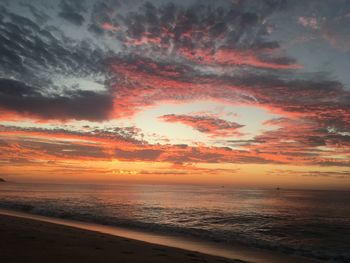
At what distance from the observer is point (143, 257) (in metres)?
13.0

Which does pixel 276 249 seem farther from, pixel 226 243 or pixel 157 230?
pixel 157 230

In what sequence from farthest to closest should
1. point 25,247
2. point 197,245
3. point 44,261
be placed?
point 197,245 < point 25,247 < point 44,261

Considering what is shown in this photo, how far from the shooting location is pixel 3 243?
13117 millimetres

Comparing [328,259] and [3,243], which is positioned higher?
[3,243]

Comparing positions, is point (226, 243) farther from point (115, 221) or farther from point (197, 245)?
point (115, 221)

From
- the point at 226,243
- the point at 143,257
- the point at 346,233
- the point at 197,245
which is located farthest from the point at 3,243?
the point at 346,233

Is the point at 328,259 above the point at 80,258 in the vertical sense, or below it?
below

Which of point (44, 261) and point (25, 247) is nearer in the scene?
point (44, 261)

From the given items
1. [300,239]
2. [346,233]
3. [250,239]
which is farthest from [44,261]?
[346,233]

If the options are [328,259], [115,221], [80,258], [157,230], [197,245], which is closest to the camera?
[80,258]

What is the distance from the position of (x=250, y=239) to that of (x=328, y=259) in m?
6.62

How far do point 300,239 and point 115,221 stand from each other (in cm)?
1812

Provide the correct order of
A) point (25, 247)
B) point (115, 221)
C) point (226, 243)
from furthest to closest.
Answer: point (115, 221), point (226, 243), point (25, 247)

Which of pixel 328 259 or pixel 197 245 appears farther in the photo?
pixel 197 245
